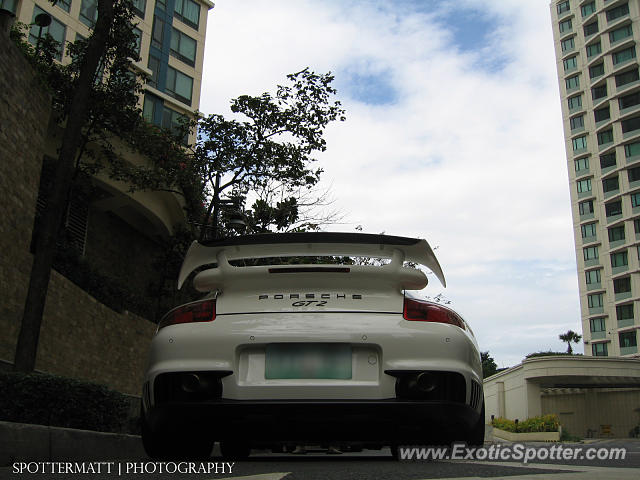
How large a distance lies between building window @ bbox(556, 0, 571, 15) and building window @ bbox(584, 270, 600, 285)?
101 ft

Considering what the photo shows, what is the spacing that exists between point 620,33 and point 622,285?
26.3 meters

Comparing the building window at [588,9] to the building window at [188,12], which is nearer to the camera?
the building window at [188,12]

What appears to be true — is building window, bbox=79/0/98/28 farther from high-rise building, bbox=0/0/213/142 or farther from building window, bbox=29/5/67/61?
building window, bbox=29/5/67/61

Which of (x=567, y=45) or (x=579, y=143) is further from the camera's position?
(x=567, y=45)

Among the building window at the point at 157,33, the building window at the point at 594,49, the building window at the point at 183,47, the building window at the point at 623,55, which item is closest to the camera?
the building window at the point at 157,33

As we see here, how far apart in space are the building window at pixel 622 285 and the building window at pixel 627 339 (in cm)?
411

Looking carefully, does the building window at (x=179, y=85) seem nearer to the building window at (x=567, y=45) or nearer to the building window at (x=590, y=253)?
the building window at (x=590, y=253)

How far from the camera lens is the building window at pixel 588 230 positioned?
71.5m

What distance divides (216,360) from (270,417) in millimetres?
446

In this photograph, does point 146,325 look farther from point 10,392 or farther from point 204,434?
point 204,434

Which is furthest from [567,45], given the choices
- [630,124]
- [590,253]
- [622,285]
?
[622,285]

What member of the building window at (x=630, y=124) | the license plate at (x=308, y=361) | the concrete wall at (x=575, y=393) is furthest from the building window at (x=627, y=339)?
the license plate at (x=308, y=361)

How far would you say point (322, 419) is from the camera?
12.1 ft

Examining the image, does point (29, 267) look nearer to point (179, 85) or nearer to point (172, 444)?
point (172, 444)
